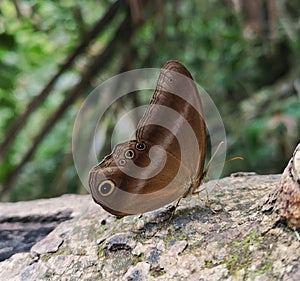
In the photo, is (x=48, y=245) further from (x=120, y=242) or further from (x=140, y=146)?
(x=140, y=146)

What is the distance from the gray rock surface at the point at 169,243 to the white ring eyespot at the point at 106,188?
0.12m

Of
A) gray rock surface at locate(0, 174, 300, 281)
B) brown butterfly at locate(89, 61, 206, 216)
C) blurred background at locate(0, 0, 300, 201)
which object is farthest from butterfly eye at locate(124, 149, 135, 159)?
blurred background at locate(0, 0, 300, 201)

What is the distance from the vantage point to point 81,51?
257 centimetres

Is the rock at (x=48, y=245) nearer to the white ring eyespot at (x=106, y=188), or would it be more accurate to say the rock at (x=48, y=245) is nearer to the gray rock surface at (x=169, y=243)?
the gray rock surface at (x=169, y=243)

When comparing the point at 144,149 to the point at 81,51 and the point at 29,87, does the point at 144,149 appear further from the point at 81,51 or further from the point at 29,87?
the point at 29,87

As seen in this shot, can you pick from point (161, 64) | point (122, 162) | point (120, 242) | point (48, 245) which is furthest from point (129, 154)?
point (161, 64)

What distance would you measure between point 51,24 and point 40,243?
1803 mm

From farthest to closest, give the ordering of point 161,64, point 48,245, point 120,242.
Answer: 1. point 161,64
2. point 48,245
3. point 120,242

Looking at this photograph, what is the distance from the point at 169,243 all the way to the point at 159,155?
22 centimetres

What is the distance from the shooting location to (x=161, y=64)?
274 centimetres

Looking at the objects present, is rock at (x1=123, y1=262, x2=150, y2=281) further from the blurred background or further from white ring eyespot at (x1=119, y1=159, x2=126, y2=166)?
the blurred background

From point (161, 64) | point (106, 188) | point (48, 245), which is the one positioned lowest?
point (48, 245)

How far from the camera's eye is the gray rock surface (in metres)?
0.96

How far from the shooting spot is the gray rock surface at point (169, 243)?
96 cm
